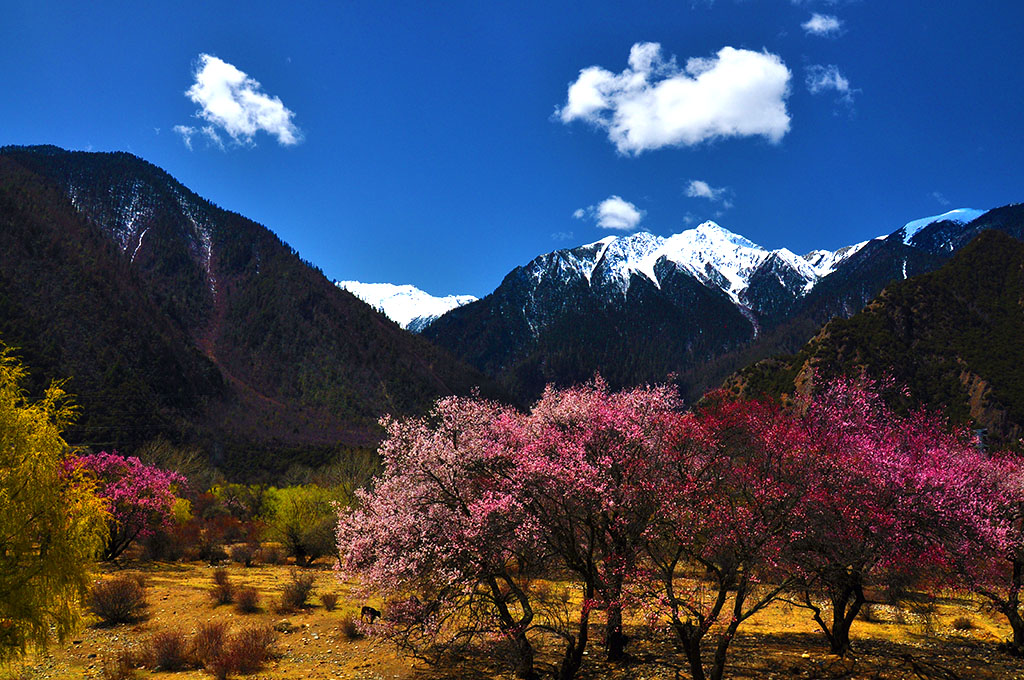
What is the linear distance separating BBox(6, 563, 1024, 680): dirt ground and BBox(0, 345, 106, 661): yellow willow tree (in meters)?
4.49

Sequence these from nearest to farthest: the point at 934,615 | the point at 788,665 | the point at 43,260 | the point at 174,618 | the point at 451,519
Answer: the point at 451,519 → the point at 788,665 → the point at 174,618 → the point at 934,615 → the point at 43,260

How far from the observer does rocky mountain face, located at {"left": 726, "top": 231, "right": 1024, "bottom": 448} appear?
3307 inches

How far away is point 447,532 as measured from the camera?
13766 millimetres

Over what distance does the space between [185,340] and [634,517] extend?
152847 mm

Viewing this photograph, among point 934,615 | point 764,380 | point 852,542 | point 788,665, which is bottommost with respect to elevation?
point 934,615

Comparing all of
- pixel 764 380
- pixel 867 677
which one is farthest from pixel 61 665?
pixel 764 380

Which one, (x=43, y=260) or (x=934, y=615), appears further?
(x=43, y=260)

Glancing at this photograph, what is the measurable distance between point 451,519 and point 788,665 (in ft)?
38.8

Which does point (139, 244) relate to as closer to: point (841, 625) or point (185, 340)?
point (185, 340)

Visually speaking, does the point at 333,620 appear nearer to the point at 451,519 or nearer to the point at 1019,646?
the point at 451,519

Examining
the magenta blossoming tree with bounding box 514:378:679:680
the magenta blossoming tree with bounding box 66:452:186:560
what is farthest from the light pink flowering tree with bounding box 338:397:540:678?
the magenta blossoming tree with bounding box 66:452:186:560

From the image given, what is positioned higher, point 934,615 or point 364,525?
point 364,525

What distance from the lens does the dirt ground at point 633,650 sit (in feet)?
53.8

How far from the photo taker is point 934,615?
26.7 metres
